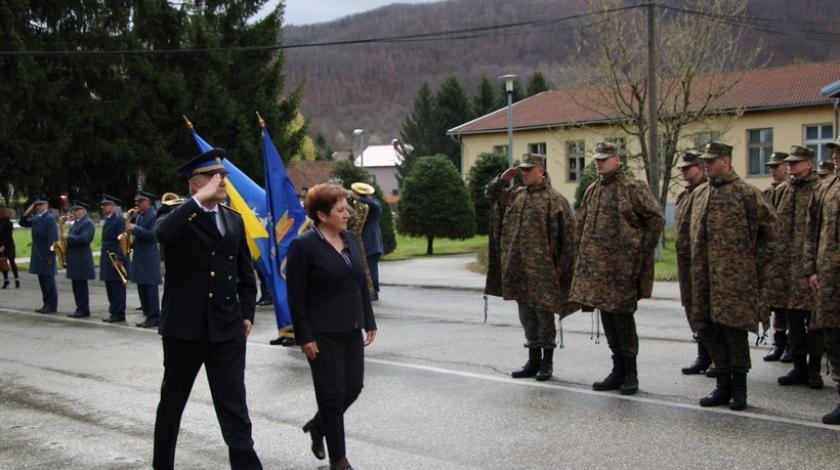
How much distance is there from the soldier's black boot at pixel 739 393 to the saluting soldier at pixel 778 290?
1.57 m

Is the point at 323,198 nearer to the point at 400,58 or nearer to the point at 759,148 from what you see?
the point at 759,148

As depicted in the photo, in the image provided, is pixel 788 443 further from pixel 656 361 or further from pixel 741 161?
pixel 741 161

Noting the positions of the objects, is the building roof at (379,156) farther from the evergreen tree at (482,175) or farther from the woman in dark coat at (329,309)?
the woman in dark coat at (329,309)

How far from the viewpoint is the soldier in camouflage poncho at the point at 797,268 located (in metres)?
8.50

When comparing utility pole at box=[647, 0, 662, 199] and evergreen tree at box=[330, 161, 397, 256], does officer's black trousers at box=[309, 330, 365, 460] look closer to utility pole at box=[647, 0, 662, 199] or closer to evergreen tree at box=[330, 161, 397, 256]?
utility pole at box=[647, 0, 662, 199]

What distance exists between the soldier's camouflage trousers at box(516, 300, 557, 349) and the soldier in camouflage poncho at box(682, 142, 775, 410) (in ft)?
4.67

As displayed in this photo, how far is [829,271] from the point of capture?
732 centimetres

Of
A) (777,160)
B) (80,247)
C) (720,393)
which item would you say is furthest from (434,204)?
(720,393)

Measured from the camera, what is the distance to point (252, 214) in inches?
457

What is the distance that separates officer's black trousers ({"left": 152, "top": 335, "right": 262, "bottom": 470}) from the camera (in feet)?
18.2

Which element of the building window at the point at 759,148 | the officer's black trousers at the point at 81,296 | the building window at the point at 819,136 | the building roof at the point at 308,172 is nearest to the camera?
the officer's black trousers at the point at 81,296

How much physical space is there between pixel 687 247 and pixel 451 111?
6685 centimetres

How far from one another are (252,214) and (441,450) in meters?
5.88

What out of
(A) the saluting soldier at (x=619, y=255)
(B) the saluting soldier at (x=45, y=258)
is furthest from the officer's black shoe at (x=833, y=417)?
(B) the saluting soldier at (x=45, y=258)
